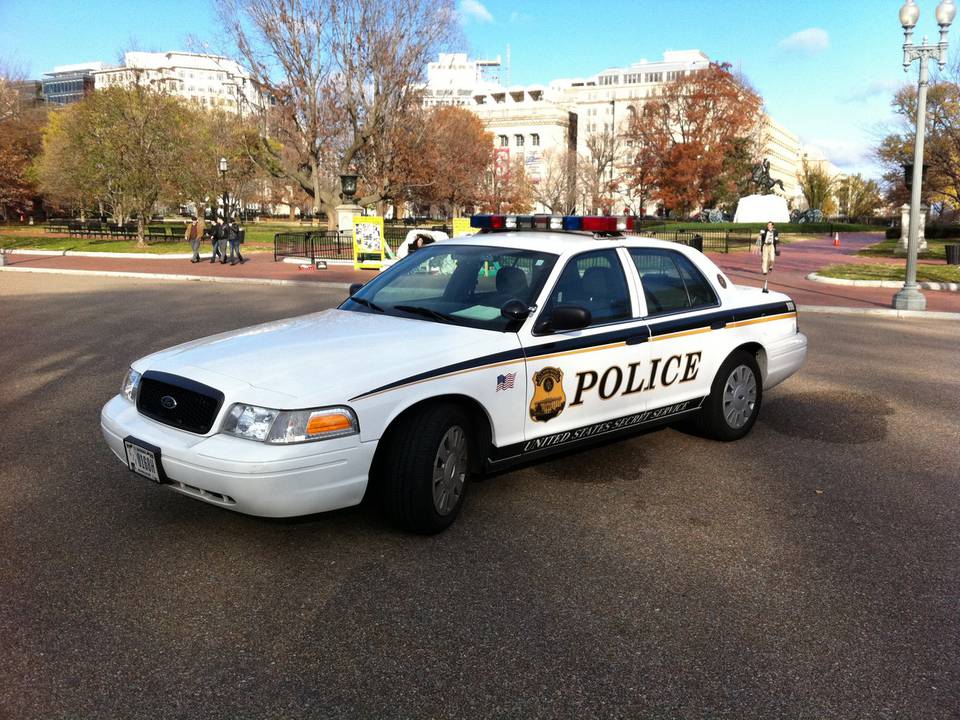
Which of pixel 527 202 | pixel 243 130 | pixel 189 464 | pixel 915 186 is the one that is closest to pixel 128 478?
pixel 189 464

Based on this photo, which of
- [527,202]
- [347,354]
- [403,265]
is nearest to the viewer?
[347,354]

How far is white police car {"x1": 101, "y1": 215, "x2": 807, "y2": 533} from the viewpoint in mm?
3869

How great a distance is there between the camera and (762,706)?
9.70 ft

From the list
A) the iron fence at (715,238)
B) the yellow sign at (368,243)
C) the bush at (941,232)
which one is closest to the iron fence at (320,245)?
the yellow sign at (368,243)

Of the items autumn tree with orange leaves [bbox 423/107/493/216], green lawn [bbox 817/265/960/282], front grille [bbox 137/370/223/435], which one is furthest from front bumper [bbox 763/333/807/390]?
autumn tree with orange leaves [bbox 423/107/493/216]

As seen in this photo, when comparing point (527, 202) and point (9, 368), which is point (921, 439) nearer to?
point (9, 368)

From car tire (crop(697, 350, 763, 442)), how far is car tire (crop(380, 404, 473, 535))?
251 cm

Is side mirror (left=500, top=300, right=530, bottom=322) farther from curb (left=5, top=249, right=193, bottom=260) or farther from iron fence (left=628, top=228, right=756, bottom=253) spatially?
iron fence (left=628, top=228, right=756, bottom=253)

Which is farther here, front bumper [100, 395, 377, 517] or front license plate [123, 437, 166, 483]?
front license plate [123, 437, 166, 483]

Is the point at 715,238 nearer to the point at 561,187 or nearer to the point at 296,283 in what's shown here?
the point at 296,283

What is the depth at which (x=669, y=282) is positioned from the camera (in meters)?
5.81

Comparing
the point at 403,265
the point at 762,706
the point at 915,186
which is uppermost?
the point at 915,186

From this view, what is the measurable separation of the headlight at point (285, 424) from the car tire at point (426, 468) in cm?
37

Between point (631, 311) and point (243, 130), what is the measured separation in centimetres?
6658
